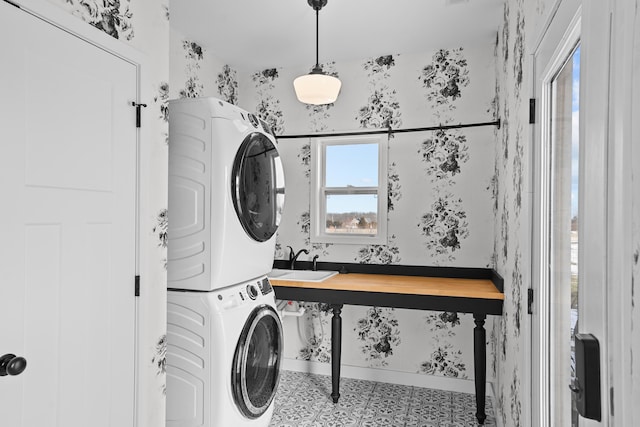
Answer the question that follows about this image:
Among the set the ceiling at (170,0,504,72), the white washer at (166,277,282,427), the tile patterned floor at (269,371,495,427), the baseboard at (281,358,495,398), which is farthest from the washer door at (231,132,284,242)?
the baseboard at (281,358,495,398)

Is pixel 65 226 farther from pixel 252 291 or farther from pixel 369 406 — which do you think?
pixel 369 406

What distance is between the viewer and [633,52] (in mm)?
641

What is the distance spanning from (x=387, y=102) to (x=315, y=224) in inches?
46.6

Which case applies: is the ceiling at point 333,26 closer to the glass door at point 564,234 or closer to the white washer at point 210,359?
the glass door at point 564,234

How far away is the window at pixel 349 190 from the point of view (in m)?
3.43

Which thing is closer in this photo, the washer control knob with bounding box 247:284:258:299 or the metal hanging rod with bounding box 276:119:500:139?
the washer control knob with bounding box 247:284:258:299

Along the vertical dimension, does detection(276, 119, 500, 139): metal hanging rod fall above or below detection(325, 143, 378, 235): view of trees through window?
above

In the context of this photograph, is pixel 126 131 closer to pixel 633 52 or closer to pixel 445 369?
pixel 633 52

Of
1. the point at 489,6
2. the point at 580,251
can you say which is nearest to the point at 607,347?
the point at 580,251

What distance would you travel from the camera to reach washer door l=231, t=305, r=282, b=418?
7.12 feet

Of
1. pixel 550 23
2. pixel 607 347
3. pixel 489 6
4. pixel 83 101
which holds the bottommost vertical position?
pixel 607 347

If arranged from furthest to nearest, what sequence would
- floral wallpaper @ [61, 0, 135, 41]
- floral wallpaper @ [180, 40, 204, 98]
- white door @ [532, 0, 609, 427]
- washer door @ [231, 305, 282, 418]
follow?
floral wallpaper @ [180, 40, 204, 98]
washer door @ [231, 305, 282, 418]
floral wallpaper @ [61, 0, 135, 41]
white door @ [532, 0, 609, 427]

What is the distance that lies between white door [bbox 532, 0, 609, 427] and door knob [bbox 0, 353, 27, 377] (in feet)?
4.93

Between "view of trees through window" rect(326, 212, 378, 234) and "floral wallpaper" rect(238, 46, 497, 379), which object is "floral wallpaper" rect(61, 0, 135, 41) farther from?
"view of trees through window" rect(326, 212, 378, 234)
